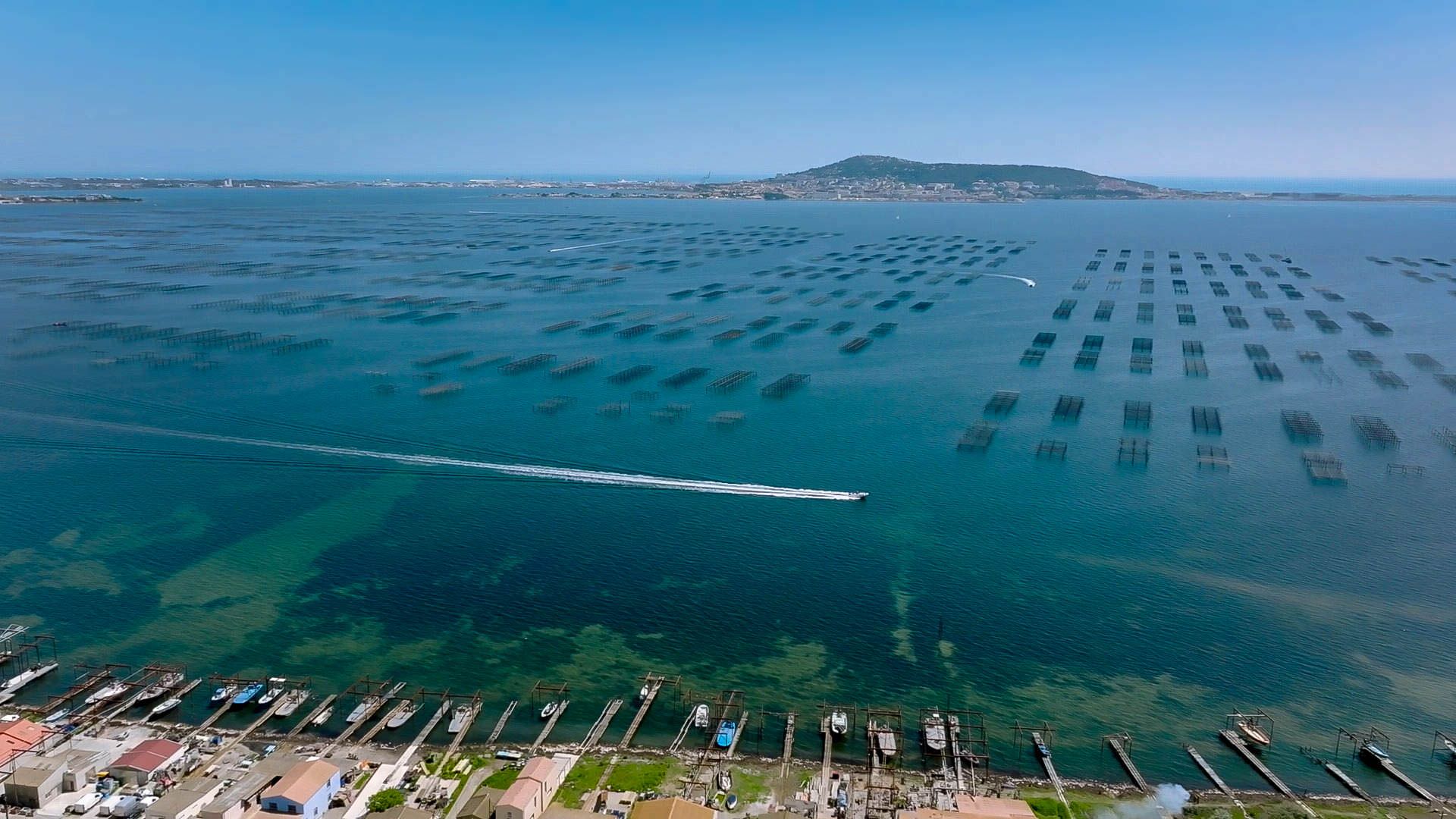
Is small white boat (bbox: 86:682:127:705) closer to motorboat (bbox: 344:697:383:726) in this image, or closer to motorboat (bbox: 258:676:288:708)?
motorboat (bbox: 258:676:288:708)

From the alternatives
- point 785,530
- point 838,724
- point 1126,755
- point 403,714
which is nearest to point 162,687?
point 403,714

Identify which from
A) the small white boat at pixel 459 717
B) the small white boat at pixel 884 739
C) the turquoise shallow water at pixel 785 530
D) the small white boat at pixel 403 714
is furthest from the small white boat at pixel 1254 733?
the small white boat at pixel 403 714

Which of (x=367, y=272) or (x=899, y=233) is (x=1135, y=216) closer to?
(x=899, y=233)

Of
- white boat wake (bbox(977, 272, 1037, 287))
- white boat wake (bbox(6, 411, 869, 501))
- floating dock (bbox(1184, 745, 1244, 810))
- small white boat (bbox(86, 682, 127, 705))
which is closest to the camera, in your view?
floating dock (bbox(1184, 745, 1244, 810))

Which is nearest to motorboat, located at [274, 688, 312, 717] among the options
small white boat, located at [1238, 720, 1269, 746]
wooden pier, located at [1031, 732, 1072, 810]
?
wooden pier, located at [1031, 732, 1072, 810]

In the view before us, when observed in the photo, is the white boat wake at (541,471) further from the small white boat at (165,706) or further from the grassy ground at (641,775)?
the small white boat at (165,706)

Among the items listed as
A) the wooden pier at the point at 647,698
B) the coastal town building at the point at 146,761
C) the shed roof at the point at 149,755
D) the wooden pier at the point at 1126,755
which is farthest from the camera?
the wooden pier at the point at 647,698

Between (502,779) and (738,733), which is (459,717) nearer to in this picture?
(502,779)

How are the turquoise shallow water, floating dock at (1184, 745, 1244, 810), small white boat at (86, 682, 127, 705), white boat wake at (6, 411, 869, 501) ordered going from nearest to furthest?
floating dock at (1184, 745, 1244, 810) < small white boat at (86, 682, 127, 705) < the turquoise shallow water < white boat wake at (6, 411, 869, 501)
